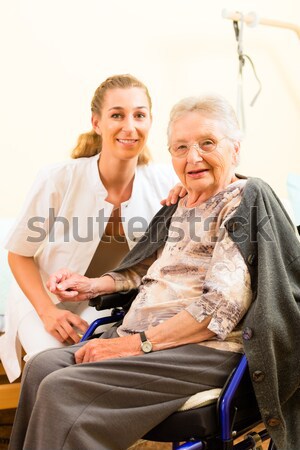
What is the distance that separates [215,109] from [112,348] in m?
0.65

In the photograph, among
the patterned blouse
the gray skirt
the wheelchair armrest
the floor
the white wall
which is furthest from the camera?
the white wall

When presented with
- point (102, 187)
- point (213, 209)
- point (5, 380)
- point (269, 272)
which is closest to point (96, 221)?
point (102, 187)

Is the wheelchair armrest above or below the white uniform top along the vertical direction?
below

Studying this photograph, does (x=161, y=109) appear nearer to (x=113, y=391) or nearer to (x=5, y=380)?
(x=5, y=380)

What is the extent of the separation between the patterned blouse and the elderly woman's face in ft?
0.13

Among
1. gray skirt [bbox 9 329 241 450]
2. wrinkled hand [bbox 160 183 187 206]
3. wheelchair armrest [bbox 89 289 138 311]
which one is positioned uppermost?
wrinkled hand [bbox 160 183 187 206]

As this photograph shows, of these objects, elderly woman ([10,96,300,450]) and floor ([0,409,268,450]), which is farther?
floor ([0,409,268,450])

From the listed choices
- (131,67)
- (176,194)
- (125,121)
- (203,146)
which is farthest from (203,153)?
(131,67)

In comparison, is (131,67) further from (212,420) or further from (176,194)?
(212,420)

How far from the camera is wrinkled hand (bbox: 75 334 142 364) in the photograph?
145 centimetres

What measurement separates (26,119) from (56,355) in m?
1.41

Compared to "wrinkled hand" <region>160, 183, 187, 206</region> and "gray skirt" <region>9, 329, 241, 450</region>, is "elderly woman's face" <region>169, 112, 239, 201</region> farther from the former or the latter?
"gray skirt" <region>9, 329, 241, 450</region>

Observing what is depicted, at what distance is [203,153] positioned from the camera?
1586 mm

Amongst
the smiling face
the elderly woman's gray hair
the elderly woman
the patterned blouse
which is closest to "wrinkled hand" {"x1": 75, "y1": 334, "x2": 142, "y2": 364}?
the elderly woman
